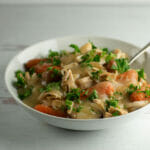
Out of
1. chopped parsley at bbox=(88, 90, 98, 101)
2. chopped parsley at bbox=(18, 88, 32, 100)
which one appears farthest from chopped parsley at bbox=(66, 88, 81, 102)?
chopped parsley at bbox=(18, 88, 32, 100)

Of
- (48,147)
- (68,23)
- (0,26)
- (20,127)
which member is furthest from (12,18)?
(48,147)

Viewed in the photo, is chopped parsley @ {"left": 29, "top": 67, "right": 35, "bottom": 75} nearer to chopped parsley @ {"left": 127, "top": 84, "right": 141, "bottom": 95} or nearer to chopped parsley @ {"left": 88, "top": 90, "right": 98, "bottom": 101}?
chopped parsley @ {"left": 88, "top": 90, "right": 98, "bottom": 101}

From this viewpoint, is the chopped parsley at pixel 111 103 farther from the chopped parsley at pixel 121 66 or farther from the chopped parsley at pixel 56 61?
the chopped parsley at pixel 56 61

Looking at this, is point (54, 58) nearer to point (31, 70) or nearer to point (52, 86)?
point (31, 70)

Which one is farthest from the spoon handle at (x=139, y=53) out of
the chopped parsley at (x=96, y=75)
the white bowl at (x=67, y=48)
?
the chopped parsley at (x=96, y=75)

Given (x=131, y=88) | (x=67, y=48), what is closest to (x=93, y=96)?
(x=131, y=88)
